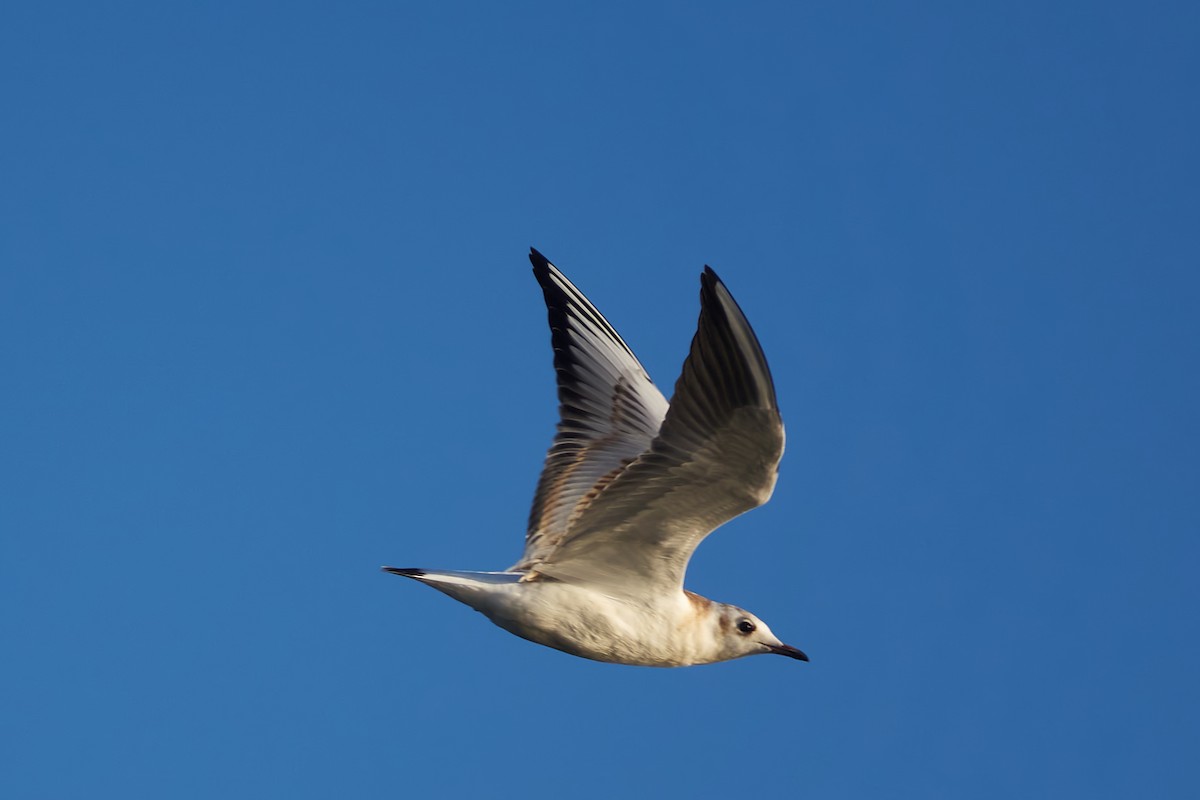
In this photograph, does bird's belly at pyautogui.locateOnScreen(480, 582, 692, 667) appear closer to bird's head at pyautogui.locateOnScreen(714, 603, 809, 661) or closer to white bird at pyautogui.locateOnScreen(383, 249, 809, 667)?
white bird at pyautogui.locateOnScreen(383, 249, 809, 667)

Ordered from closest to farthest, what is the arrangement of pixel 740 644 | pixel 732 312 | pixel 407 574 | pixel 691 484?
pixel 732 312
pixel 691 484
pixel 407 574
pixel 740 644

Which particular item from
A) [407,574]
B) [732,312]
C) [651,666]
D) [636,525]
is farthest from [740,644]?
[732,312]

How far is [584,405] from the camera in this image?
1003 centimetres

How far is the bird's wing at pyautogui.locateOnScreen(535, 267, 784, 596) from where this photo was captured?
288 inches

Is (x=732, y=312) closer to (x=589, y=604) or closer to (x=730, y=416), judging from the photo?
(x=730, y=416)

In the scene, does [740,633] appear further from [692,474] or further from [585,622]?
[692,474]

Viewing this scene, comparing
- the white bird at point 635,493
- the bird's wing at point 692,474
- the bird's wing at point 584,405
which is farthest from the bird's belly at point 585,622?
the bird's wing at point 584,405

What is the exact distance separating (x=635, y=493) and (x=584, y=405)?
6.61 ft

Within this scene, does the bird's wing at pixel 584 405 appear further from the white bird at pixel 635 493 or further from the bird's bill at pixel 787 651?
the bird's bill at pixel 787 651

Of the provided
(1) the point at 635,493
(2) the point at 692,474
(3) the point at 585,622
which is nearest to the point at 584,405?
(3) the point at 585,622

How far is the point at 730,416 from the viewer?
7430 millimetres

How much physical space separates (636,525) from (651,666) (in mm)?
1082

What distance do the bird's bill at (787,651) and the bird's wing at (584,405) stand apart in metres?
1.47

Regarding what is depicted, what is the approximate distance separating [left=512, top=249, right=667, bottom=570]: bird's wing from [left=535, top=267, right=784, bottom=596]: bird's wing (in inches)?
29.9
